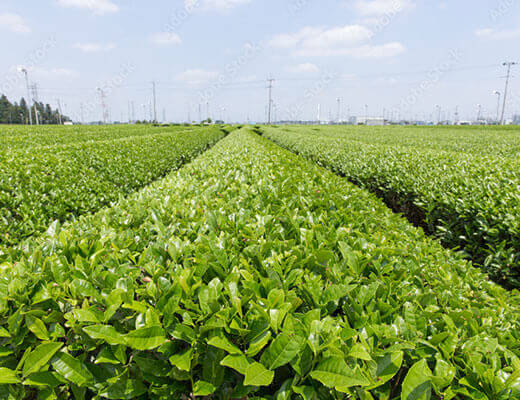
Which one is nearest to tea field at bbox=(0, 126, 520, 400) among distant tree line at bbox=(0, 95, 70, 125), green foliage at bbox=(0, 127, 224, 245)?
green foliage at bbox=(0, 127, 224, 245)

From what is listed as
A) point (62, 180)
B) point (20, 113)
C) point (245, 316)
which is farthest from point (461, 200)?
point (20, 113)

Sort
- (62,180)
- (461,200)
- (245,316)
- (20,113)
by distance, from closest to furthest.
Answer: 1. (245,316)
2. (461,200)
3. (62,180)
4. (20,113)

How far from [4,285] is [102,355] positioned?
0.68m

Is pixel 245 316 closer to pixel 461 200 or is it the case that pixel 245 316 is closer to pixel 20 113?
pixel 461 200

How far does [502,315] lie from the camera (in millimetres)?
1844

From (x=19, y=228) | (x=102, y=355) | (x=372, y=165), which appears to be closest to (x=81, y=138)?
(x=19, y=228)

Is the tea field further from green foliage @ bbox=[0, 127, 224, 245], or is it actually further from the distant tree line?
the distant tree line

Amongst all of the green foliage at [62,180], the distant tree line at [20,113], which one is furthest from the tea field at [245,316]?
the distant tree line at [20,113]

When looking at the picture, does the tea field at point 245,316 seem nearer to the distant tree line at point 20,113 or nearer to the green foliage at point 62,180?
the green foliage at point 62,180

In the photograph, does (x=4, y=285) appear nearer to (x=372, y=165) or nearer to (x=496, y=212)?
(x=496, y=212)

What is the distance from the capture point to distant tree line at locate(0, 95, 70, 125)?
321ft

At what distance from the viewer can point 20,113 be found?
335 ft

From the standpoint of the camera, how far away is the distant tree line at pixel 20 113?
9781cm

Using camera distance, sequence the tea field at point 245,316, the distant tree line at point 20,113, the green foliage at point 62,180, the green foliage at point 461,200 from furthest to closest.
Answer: the distant tree line at point 20,113 < the green foliage at point 62,180 < the green foliage at point 461,200 < the tea field at point 245,316
